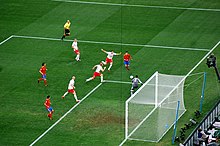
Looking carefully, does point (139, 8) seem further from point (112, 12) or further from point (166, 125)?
point (166, 125)

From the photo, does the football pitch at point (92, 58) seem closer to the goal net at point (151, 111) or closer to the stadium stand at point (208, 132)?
the goal net at point (151, 111)

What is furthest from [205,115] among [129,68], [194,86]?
[129,68]

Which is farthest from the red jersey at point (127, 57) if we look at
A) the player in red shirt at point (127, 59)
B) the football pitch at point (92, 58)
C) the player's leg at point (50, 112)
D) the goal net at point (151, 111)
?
the player's leg at point (50, 112)

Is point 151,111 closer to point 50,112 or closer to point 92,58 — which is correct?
point 50,112

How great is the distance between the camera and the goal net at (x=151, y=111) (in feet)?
163

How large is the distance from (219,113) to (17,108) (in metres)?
10.6

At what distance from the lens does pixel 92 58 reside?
60781mm

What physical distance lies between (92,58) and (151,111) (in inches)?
453

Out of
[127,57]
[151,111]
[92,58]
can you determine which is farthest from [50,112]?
[92,58]

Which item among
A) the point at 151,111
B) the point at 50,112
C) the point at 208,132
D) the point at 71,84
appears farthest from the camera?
the point at 71,84

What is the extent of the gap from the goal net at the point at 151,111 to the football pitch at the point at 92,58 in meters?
0.51

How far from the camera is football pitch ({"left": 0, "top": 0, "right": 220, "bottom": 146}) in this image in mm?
51250

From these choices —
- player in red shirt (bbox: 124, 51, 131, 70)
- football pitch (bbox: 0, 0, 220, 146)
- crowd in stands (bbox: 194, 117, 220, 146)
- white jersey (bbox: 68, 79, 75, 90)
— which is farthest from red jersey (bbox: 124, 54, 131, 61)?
crowd in stands (bbox: 194, 117, 220, 146)

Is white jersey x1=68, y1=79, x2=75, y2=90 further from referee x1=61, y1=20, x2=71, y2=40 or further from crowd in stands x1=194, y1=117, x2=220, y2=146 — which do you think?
referee x1=61, y1=20, x2=71, y2=40
